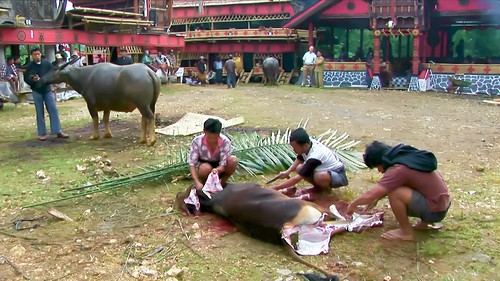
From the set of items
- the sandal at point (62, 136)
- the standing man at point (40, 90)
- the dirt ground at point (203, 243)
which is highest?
the standing man at point (40, 90)

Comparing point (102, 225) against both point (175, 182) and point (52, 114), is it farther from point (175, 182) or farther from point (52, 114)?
point (52, 114)

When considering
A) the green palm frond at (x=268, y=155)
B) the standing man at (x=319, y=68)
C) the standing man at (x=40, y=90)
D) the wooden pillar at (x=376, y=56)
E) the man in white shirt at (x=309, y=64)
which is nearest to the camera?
the green palm frond at (x=268, y=155)

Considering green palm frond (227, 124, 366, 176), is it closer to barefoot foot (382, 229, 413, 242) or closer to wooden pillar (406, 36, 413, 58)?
barefoot foot (382, 229, 413, 242)

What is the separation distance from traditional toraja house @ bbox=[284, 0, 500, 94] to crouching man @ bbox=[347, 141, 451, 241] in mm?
16756

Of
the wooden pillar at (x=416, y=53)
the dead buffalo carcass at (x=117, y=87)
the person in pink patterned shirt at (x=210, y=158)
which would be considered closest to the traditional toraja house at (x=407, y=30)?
the wooden pillar at (x=416, y=53)

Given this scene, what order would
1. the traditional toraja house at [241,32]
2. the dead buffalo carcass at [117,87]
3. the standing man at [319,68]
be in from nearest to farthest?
the dead buffalo carcass at [117,87], the standing man at [319,68], the traditional toraja house at [241,32]

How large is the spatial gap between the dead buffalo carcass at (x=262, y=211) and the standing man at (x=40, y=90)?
5.57 meters

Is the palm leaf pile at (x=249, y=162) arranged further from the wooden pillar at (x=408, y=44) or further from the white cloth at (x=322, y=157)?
the wooden pillar at (x=408, y=44)

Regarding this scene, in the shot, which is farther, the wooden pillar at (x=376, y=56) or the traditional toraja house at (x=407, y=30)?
the wooden pillar at (x=376, y=56)

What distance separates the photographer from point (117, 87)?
9242mm

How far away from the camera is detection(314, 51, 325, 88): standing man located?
22.9 meters

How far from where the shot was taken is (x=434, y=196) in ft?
15.4

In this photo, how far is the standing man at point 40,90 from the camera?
9.57 m

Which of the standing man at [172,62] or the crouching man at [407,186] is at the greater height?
the standing man at [172,62]
